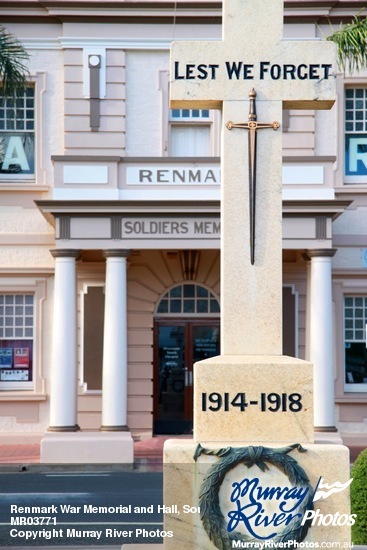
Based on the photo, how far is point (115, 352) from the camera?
2056 cm

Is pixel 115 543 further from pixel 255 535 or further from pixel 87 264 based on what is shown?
pixel 87 264

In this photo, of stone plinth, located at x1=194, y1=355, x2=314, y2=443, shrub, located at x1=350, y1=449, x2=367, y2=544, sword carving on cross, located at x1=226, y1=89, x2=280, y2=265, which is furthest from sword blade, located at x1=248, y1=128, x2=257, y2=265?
shrub, located at x1=350, y1=449, x2=367, y2=544

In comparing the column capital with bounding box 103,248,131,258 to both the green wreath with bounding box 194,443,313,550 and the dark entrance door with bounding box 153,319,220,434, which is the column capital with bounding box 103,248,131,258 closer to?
the dark entrance door with bounding box 153,319,220,434

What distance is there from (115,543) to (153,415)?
10.8 m

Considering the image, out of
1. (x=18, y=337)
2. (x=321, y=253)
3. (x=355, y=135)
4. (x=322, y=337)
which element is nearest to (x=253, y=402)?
(x=322, y=337)

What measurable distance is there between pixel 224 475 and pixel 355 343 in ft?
50.2

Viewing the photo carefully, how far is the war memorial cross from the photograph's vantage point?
858cm

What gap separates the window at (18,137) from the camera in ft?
75.2

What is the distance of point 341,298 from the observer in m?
22.8

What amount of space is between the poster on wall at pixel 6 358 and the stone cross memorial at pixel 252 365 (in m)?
14.6

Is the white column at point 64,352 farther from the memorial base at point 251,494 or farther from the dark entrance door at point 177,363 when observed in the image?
the memorial base at point 251,494

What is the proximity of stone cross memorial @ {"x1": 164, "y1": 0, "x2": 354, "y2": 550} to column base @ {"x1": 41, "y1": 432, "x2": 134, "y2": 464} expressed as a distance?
39.6 feet

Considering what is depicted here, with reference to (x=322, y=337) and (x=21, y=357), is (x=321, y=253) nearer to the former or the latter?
(x=322, y=337)

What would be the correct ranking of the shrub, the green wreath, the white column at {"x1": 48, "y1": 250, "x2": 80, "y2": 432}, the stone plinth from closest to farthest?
the green wreath
the stone plinth
the shrub
the white column at {"x1": 48, "y1": 250, "x2": 80, "y2": 432}
